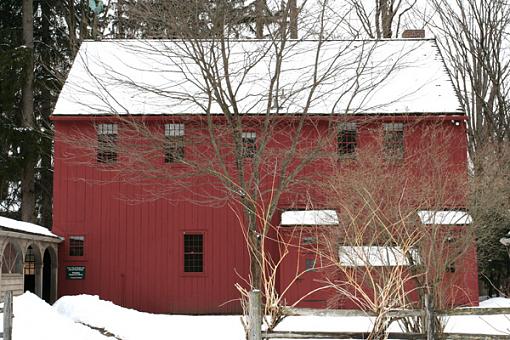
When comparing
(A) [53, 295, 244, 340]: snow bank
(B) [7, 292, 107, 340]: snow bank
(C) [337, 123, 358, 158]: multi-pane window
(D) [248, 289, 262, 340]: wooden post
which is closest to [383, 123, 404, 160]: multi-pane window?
(C) [337, 123, 358, 158]: multi-pane window

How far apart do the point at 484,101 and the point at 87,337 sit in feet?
65.2

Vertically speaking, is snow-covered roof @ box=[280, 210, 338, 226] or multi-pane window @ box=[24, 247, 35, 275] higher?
snow-covered roof @ box=[280, 210, 338, 226]

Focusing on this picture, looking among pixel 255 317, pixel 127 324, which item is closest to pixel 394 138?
pixel 127 324

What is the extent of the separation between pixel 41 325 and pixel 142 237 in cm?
727

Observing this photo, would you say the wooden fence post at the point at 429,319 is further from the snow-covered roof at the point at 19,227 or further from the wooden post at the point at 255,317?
the snow-covered roof at the point at 19,227

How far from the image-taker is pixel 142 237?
66.1ft

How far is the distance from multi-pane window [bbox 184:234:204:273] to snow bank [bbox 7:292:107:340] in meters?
5.82

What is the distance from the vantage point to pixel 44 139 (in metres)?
25.8

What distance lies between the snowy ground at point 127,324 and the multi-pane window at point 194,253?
201 cm

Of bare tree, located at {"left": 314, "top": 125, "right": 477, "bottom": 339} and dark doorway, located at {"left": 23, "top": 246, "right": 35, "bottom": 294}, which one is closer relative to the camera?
bare tree, located at {"left": 314, "top": 125, "right": 477, "bottom": 339}

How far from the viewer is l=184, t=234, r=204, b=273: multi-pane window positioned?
20.1 metres

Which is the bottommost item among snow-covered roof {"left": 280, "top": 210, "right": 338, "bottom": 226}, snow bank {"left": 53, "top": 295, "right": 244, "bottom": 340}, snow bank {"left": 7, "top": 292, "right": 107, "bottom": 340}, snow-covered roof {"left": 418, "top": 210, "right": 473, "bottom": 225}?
snow bank {"left": 53, "top": 295, "right": 244, "bottom": 340}

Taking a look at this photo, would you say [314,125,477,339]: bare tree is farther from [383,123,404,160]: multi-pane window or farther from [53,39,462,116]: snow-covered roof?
[53,39,462,116]: snow-covered roof

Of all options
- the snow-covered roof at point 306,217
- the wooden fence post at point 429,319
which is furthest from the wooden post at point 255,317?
the snow-covered roof at point 306,217
